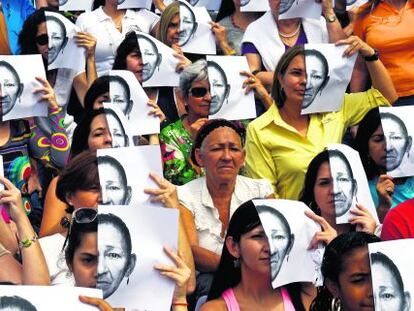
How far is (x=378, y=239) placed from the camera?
5.40 meters

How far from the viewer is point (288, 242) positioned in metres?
5.79

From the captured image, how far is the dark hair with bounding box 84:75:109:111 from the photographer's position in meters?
7.67

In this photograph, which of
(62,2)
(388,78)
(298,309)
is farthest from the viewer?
(62,2)

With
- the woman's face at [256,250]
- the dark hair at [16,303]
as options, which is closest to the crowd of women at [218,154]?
the woman's face at [256,250]

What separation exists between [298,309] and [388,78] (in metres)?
2.35

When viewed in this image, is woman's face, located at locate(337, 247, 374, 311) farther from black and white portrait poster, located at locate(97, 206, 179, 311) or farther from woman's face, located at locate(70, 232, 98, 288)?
woman's face, located at locate(70, 232, 98, 288)

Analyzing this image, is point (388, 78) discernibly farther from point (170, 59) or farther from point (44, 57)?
point (44, 57)

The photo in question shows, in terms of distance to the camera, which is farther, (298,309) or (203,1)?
(203,1)

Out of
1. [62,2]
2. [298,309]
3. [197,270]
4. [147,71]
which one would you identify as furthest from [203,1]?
[298,309]

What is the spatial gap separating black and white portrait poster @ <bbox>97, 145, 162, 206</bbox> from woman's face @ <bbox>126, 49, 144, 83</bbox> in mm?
2085

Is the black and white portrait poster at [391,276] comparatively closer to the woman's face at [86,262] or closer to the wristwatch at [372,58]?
the woman's face at [86,262]

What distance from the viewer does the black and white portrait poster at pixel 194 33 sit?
8.64 m

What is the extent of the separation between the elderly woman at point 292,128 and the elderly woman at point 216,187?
239mm

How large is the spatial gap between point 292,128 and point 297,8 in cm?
123
